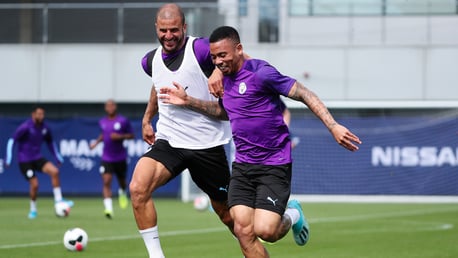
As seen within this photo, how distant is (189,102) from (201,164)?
749 millimetres

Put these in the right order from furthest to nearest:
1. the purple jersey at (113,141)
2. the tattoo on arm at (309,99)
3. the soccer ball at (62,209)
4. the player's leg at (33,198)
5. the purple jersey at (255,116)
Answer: the purple jersey at (113,141), the player's leg at (33,198), the soccer ball at (62,209), the purple jersey at (255,116), the tattoo on arm at (309,99)

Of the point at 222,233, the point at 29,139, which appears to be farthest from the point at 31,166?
the point at 222,233

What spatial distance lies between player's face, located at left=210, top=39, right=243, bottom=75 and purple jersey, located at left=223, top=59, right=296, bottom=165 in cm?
10

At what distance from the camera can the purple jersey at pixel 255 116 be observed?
9.11 m

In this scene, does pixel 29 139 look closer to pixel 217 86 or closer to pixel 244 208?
pixel 217 86

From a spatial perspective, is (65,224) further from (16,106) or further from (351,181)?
(16,106)

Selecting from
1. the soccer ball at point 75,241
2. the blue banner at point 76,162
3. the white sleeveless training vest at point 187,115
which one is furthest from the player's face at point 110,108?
the white sleeveless training vest at point 187,115

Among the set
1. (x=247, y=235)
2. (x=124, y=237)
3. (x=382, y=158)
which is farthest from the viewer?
(x=382, y=158)

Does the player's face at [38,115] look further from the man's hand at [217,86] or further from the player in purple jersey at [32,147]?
the man's hand at [217,86]

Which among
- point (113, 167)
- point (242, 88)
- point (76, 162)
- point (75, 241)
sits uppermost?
point (242, 88)

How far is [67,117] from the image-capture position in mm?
31391

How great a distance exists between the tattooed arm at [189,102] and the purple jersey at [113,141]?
12.8 meters

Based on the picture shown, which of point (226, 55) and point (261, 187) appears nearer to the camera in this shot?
point (226, 55)

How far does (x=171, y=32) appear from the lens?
959 centimetres
